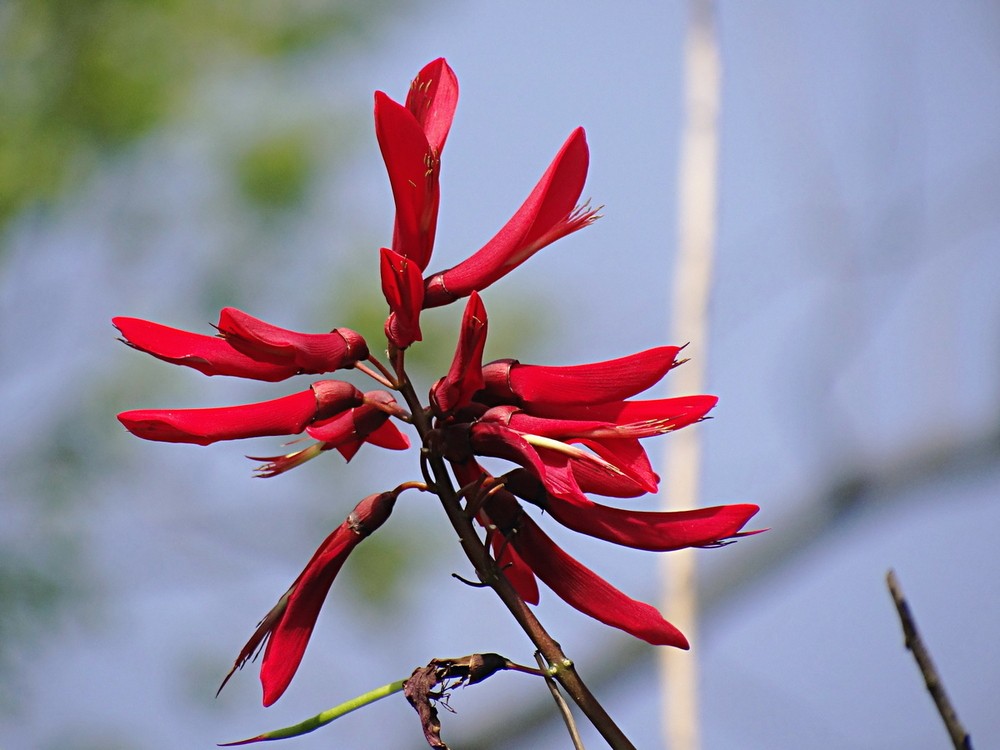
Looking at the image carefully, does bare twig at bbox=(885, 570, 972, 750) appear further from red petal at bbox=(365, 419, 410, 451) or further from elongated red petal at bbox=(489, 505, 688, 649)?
red petal at bbox=(365, 419, 410, 451)

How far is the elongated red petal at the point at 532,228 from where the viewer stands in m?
0.45

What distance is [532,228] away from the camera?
0.47 m

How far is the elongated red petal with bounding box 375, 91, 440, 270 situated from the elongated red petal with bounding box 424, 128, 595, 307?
2 centimetres

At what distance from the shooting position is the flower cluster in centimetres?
42

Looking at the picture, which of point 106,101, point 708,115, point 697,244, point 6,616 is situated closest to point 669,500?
point 697,244

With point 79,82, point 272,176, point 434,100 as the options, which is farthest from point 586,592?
point 272,176

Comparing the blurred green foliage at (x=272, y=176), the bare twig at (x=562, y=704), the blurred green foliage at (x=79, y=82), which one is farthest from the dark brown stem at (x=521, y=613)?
the blurred green foliage at (x=272, y=176)

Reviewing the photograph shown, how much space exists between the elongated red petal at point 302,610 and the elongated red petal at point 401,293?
8cm

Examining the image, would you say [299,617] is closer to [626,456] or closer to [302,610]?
[302,610]

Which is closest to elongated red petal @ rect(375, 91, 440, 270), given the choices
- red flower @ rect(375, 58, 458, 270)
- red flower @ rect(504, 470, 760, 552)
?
red flower @ rect(375, 58, 458, 270)

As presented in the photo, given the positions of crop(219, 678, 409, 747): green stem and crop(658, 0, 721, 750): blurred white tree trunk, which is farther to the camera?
crop(658, 0, 721, 750): blurred white tree trunk

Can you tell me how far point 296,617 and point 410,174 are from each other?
0.20m

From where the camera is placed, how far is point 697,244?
176cm

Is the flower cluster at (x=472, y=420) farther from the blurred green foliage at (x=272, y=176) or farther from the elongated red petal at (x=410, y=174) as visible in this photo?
the blurred green foliage at (x=272, y=176)
